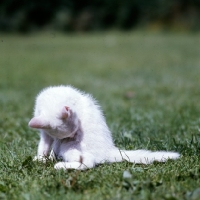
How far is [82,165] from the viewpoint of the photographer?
294 cm

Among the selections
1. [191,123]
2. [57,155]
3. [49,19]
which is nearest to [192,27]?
[49,19]

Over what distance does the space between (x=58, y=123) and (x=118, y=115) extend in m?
2.30

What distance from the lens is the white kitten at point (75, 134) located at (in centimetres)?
295

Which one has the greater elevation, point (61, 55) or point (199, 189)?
point (199, 189)

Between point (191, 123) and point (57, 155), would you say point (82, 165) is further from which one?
point (191, 123)

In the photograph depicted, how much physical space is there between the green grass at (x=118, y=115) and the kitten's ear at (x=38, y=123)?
28 cm

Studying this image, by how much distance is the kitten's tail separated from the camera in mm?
3076

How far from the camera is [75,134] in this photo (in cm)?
313

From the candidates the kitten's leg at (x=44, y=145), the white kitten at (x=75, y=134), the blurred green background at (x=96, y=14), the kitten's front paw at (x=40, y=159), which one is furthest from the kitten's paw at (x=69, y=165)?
the blurred green background at (x=96, y=14)

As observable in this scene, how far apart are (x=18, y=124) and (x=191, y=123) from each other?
67.2 inches

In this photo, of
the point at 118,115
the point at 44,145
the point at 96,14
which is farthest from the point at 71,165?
the point at 96,14

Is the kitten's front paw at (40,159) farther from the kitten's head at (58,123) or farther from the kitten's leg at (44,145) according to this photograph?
the kitten's head at (58,123)

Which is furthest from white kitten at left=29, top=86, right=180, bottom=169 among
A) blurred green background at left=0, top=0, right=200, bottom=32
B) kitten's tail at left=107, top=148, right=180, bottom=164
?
blurred green background at left=0, top=0, right=200, bottom=32

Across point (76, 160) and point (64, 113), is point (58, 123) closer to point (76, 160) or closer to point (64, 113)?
point (64, 113)
